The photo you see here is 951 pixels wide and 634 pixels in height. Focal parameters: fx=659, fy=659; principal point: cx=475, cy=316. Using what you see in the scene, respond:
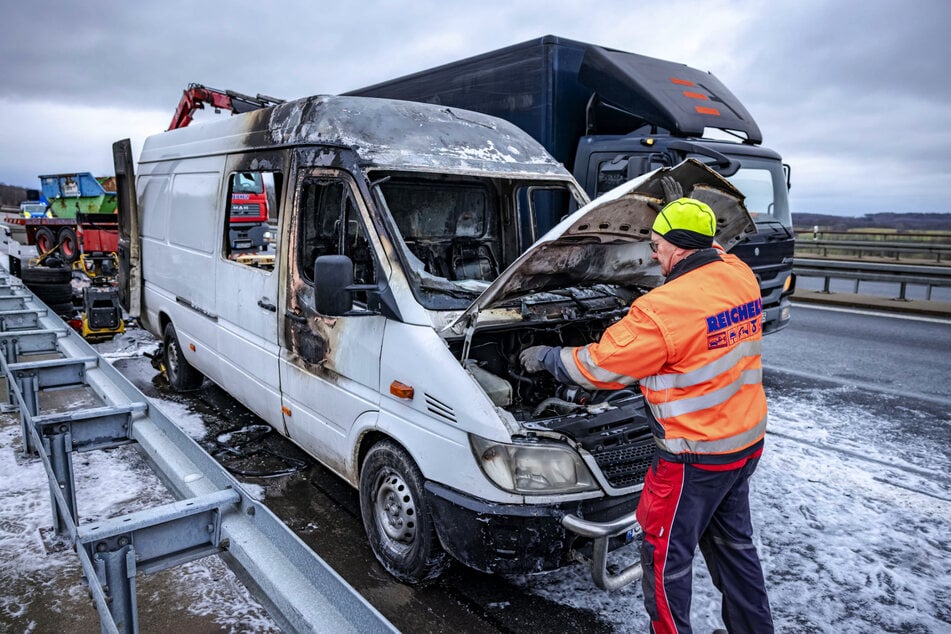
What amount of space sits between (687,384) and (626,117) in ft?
19.0

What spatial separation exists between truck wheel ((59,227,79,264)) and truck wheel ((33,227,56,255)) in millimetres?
349

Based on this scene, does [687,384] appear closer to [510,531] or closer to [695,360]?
[695,360]

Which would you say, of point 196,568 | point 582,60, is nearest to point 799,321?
point 582,60

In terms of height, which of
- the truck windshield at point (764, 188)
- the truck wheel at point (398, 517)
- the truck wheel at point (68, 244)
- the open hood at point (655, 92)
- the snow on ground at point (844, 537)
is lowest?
the snow on ground at point (844, 537)

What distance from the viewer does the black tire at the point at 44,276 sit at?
9265mm

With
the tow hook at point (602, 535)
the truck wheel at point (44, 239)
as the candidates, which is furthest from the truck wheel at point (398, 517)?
the truck wheel at point (44, 239)

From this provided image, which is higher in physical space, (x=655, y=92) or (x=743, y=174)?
(x=655, y=92)

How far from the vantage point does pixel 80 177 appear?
16922mm

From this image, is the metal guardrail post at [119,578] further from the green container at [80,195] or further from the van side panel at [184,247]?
the green container at [80,195]

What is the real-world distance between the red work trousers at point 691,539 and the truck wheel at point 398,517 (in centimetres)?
103

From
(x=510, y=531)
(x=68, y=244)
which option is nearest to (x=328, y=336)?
(x=510, y=531)

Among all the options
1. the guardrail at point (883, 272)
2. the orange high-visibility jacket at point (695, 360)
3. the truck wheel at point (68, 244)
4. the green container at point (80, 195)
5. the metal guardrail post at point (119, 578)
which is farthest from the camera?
the green container at point (80, 195)

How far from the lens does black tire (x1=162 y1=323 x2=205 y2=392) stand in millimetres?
6328

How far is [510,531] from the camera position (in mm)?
2891
